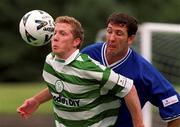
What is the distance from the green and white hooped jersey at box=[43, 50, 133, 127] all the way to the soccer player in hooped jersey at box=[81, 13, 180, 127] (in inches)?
7.5

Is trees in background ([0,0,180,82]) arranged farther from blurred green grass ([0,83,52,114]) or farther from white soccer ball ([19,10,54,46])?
white soccer ball ([19,10,54,46])

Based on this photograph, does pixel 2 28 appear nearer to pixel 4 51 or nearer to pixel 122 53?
pixel 4 51

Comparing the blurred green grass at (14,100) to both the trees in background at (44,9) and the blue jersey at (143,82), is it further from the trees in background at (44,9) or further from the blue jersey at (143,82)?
the trees in background at (44,9)

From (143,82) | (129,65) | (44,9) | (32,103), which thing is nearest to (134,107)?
(143,82)

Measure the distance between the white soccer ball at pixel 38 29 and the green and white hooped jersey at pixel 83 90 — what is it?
230mm

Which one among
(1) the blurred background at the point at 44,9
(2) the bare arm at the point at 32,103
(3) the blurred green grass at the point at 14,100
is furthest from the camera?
(1) the blurred background at the point at 44,9

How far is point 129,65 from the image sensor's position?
667cm

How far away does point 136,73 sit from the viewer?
663 cm

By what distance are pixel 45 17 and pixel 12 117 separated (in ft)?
25.0

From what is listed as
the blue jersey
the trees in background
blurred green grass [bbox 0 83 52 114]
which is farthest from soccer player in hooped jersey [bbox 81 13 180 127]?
the trees in background

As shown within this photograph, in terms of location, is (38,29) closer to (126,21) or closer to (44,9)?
(126,21)

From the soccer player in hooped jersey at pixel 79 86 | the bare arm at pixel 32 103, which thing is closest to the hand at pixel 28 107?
the bare arm at pixel 32 103

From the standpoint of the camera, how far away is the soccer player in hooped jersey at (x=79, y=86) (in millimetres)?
6383

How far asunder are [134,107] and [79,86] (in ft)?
1.49
